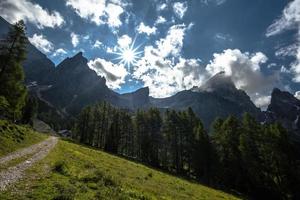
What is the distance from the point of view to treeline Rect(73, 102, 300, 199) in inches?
2122

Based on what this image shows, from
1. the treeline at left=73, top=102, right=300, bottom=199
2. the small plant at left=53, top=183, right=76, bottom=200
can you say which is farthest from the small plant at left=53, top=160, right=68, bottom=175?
the treeline at left=73, top=102, right=300, bottom=199

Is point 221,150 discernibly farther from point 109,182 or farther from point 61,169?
point 61,169

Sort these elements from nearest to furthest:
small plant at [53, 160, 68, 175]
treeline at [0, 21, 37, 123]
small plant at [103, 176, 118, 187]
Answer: small plant at [103, 176, 118, 187]
small plant at [53, 160, 68, 175]
treeline at [0, 21, 37, 123]

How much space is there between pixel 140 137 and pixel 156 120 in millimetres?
7624

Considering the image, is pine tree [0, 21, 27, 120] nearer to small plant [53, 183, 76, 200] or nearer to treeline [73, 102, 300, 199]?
small plant [53, 183, 76, 200]

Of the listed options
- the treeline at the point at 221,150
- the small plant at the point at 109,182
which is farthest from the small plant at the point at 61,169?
the treeline at the point at 221,150

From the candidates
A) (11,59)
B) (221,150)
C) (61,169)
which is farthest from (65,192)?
(221,150)

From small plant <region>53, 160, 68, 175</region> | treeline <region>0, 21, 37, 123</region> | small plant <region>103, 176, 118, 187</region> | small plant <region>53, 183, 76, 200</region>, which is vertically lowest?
small plant <region>53, 183, 76, 200</region>

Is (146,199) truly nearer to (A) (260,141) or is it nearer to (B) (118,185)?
(B) (118,185)

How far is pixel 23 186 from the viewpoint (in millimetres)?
13586

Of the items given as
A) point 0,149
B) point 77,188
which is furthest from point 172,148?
point 77,188

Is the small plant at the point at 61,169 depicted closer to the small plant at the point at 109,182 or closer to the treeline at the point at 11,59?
the small plant at the point at 109,182

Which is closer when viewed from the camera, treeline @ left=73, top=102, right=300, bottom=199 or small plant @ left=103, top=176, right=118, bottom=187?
small plant @ left=103, top=176, right=118, bottom=187

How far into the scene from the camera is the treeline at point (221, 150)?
53.9m
